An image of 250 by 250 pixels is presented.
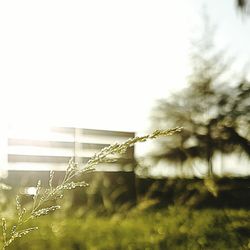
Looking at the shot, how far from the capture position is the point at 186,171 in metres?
3.66

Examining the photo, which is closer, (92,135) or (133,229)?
(133,229)

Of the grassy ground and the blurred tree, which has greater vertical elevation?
the blurred tree


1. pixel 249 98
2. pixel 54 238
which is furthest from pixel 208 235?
pixel 249 98

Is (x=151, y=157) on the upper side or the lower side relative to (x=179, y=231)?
upper

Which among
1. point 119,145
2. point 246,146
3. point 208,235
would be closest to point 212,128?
point 246,146

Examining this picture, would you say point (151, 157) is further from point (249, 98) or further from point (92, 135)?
point (92, 135)

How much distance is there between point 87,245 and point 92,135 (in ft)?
19.4

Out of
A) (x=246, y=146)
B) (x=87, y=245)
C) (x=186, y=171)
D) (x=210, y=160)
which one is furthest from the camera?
(x=210, y=160)

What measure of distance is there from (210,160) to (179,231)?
3.49 ft

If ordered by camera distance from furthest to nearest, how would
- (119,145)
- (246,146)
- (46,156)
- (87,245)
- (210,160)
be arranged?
(46,156), (210,160), (246,146), (87,245), (119,145)

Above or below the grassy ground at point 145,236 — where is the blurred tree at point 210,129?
above

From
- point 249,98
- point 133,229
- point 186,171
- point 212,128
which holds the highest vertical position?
point 249,98

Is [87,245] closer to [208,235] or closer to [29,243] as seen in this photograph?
[29,243]

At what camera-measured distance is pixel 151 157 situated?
4348 millimetres
